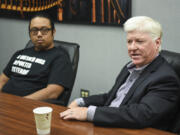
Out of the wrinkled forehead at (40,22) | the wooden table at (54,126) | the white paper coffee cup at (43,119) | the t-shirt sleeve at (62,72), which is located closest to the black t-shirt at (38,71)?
the t-shirt sleeve at (62,72)

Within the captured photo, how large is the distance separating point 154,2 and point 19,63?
4.57 ft

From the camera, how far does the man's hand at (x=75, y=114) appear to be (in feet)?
4.21

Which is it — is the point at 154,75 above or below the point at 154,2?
below

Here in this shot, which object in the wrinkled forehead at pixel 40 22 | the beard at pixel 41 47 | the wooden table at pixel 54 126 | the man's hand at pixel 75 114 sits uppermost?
the wrinkled forehead at pixel 40 22

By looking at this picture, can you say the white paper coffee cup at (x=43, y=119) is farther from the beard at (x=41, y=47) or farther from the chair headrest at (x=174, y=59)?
the beard at (x=41, y=47)

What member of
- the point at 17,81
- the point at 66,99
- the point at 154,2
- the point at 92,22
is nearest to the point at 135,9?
the point at 154,2

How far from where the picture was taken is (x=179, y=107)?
1.41 m

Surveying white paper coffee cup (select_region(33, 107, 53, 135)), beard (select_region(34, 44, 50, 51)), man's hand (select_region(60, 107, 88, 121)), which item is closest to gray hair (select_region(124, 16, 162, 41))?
man's hand (select_region(60, 107, 88, 121))

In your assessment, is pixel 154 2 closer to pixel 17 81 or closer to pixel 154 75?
pixel 154 75

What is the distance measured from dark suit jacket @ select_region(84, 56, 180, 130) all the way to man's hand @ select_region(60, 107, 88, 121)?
7cm

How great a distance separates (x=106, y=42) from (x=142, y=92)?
1.59 m

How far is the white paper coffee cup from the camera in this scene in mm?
1073

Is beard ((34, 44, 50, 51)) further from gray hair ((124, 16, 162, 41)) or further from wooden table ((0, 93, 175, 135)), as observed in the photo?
gray hair ((124, 16, 162, 41))

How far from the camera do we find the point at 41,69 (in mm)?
2221
